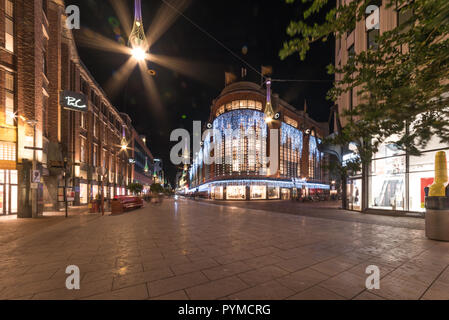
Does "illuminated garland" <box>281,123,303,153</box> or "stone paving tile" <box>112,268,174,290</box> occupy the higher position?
"illuminated garland" <box>281,123,303,153</box>

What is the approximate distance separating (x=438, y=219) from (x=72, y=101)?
25.0 meters

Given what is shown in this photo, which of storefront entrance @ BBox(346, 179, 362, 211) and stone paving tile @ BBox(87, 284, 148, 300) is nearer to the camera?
stone paving tile @ BBox(87, 284, 148, 300)

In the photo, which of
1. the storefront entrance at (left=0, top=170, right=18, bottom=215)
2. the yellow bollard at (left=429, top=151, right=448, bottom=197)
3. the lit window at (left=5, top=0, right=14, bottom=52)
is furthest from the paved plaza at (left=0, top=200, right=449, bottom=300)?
the lit window at (left=5, top=0, right=14, bottom=52)

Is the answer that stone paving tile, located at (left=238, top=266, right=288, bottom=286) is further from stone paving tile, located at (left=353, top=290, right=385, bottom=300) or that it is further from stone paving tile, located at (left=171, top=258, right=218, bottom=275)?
stone paving tile, located at (left=353, top=290, right=385, bottom=300)

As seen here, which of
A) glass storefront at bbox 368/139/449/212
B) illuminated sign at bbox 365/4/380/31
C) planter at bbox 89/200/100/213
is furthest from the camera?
planter at bbox 89/200/100/213

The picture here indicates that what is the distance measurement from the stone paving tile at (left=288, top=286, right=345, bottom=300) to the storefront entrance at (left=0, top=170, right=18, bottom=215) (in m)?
20.5

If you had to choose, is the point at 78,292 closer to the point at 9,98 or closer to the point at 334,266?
the point at 334,266

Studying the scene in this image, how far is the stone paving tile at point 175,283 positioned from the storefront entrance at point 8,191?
18.3m

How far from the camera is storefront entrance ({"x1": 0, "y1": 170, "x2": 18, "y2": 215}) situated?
13.8m

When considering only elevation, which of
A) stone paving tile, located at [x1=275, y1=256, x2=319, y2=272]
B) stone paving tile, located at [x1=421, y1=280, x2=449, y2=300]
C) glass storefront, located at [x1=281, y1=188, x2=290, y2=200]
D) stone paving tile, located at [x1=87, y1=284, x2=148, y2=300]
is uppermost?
stone paving tile, located at [x1=87, y1=284, x2=148, y2=300]

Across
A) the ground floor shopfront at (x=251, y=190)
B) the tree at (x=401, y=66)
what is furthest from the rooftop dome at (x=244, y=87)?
the tree at (x=401, y=66)

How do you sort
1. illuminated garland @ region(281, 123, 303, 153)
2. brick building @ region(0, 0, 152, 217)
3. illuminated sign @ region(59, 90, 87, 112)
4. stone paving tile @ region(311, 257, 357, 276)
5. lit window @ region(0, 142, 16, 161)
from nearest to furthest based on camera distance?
1. stone paving tile @ region(311, 257, 357, 276)
2. lit window @ region(0, 142, 16, 161)
3. brick building @ region(0, 0, 152, 217)
4. illuminated sign @ region(59, 90, 87, 112)
5. illuminated garland @ region(281, 123, 303, 153)

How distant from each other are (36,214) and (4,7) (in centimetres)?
1494
